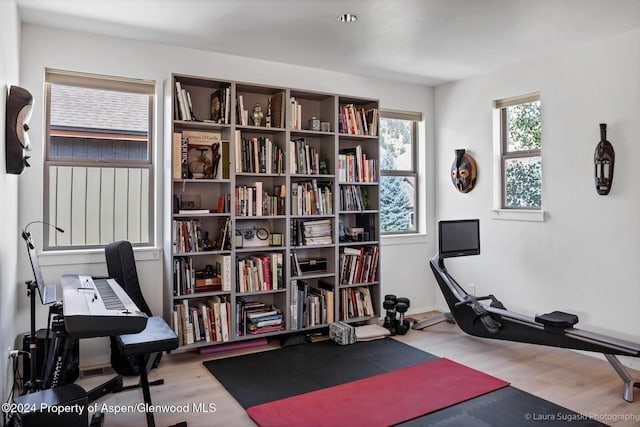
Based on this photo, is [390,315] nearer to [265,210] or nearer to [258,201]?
[265,210]

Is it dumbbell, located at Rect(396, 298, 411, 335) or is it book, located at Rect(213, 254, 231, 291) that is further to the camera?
dumbbell, located at Rect(396, 298, 411, 335)

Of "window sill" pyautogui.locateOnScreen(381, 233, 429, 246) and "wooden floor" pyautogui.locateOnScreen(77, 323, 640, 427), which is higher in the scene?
"window sill" pyautogui.locateOnScreen(381, 233, 429, 246)

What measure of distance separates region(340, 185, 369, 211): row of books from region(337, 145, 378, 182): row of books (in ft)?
0.35

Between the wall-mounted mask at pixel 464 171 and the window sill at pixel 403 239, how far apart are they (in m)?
0.72

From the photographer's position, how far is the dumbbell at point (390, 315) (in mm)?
4457

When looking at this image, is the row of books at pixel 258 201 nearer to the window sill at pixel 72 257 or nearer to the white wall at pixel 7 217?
the window sill at pixel 72 257

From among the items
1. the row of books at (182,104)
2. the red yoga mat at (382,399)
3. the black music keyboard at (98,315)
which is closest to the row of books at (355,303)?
the red yoga mat at (382,399)

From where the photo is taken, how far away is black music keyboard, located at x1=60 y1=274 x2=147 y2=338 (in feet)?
6.71

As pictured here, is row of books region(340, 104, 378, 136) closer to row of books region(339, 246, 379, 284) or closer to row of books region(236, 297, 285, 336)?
row of books region(339, 246, 379, 284)

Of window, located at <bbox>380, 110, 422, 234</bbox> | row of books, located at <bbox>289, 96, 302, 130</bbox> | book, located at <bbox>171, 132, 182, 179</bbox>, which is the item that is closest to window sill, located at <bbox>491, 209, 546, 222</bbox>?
window, located at <bbox>380, 110, 422, 234</bbox>

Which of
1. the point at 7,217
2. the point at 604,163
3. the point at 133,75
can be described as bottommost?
the point at 7,217

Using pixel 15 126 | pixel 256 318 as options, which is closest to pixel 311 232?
pixel 256 318

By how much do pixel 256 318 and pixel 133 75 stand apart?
2328 mm

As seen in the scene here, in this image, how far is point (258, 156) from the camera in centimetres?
405
